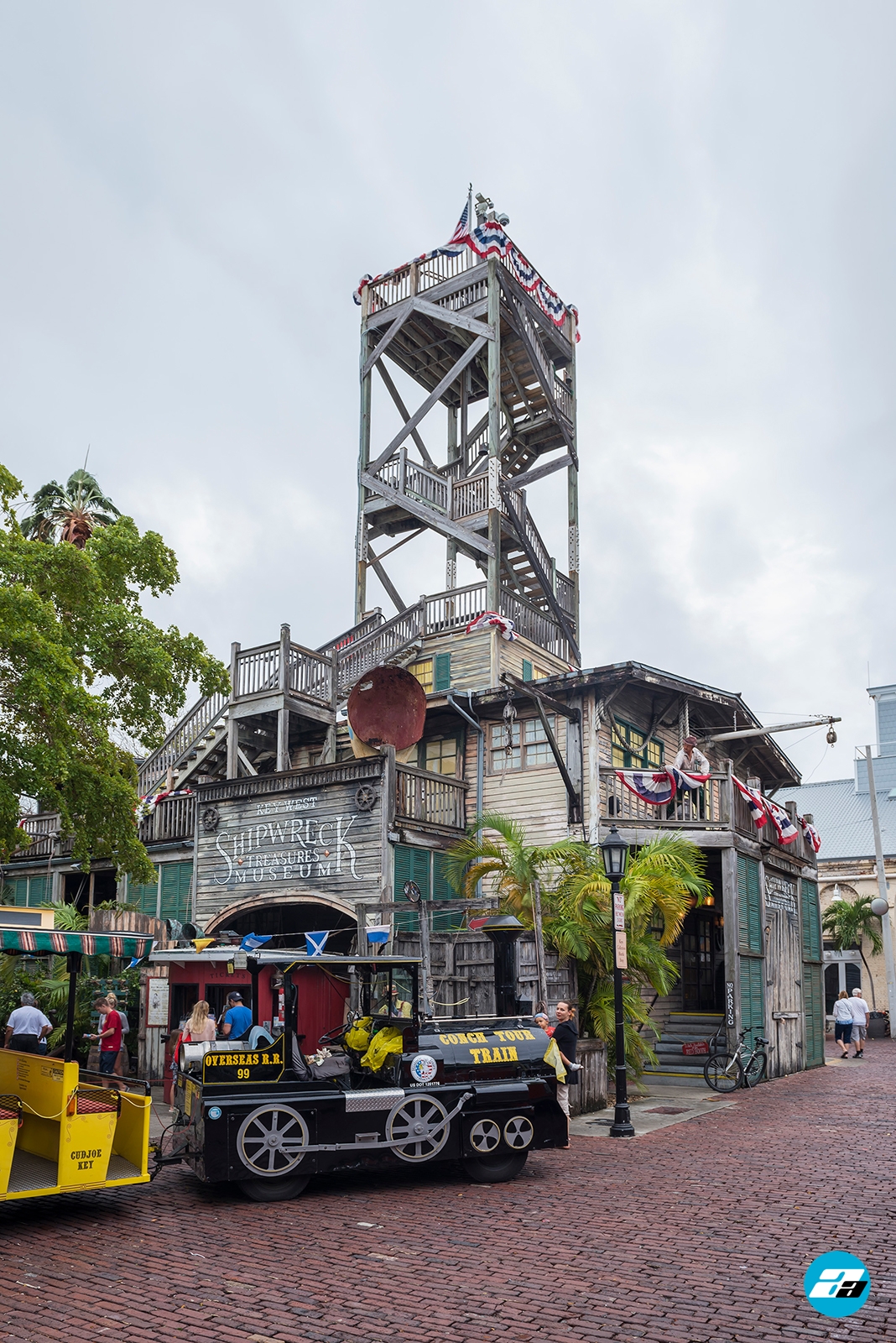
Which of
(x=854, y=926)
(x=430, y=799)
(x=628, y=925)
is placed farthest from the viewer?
(x=854, y=926)

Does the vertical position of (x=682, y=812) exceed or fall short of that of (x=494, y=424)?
it falls short

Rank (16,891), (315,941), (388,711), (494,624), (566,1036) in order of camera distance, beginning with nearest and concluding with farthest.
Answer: (566,1036), (315,941), (388,711), (494,624), (16,891)

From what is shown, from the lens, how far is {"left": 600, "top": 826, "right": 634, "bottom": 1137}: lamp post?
1321 centimetres

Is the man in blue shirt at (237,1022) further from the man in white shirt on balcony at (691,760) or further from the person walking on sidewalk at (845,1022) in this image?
the person walking on sidewalk at (845,1022)

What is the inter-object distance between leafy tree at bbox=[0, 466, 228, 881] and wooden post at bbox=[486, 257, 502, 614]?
8.85m

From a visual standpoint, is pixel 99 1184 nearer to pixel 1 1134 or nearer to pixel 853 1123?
pixel 1 1134

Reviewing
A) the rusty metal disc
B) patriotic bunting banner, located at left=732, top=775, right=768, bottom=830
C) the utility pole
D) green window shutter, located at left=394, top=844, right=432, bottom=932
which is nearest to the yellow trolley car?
green window shutter, located at left=394, top=844, right=432, bottom=932

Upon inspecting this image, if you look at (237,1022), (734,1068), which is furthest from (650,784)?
(237,1022)

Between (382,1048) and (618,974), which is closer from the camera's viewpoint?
(382,1048)

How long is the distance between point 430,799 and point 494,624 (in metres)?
4.66

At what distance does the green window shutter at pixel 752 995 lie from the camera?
19719 millimetres

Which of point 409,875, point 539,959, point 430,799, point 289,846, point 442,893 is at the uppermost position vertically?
point 430,799

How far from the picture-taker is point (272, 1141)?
9609mm

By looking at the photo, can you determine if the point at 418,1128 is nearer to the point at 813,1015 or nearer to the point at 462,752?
the point at 462,752
